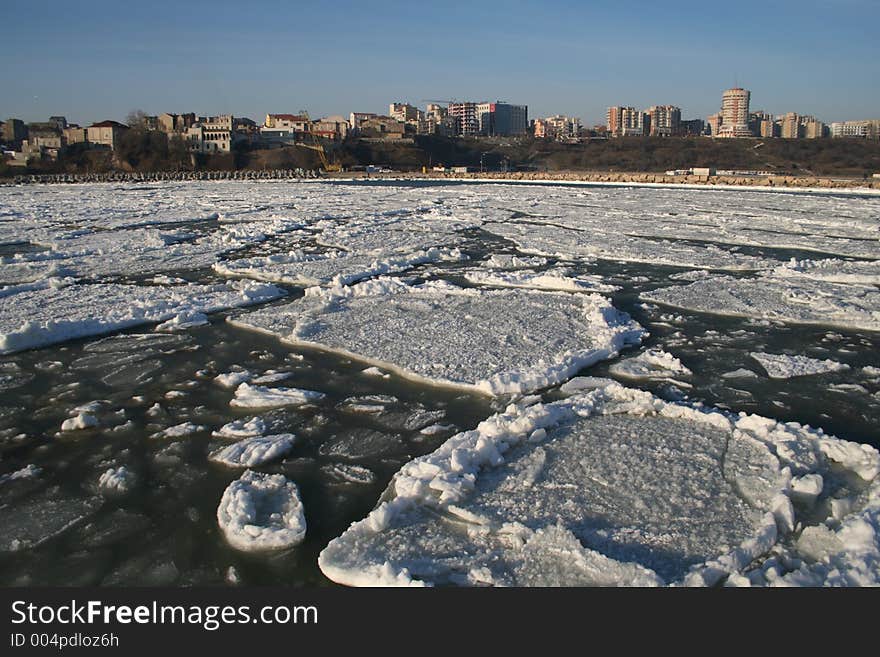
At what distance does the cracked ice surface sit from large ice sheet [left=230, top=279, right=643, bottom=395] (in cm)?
95

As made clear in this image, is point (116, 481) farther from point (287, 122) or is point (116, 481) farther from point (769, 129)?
point (769, 129)

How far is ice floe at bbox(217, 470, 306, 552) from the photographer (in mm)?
2889

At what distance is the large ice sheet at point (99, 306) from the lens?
5871 mm

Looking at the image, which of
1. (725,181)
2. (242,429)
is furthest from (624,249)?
(725,181)

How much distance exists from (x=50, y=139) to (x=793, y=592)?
297ft

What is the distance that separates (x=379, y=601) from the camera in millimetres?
2363

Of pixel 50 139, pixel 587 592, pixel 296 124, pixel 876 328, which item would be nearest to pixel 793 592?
pixel 587 592

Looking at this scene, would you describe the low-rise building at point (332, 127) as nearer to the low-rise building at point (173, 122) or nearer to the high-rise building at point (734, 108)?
the low-rise building at point (173, 122)

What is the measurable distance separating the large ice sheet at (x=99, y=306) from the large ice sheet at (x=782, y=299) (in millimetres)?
5003

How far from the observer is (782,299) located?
7.38m

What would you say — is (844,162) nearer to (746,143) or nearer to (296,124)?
(746,143)

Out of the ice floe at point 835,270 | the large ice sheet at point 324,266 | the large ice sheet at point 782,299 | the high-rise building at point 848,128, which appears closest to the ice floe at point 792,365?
the large ice sheet at point 782,299

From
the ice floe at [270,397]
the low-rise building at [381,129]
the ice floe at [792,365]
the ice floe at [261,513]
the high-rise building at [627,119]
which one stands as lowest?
the ice floe at [261,513]

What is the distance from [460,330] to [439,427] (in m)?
2.02
